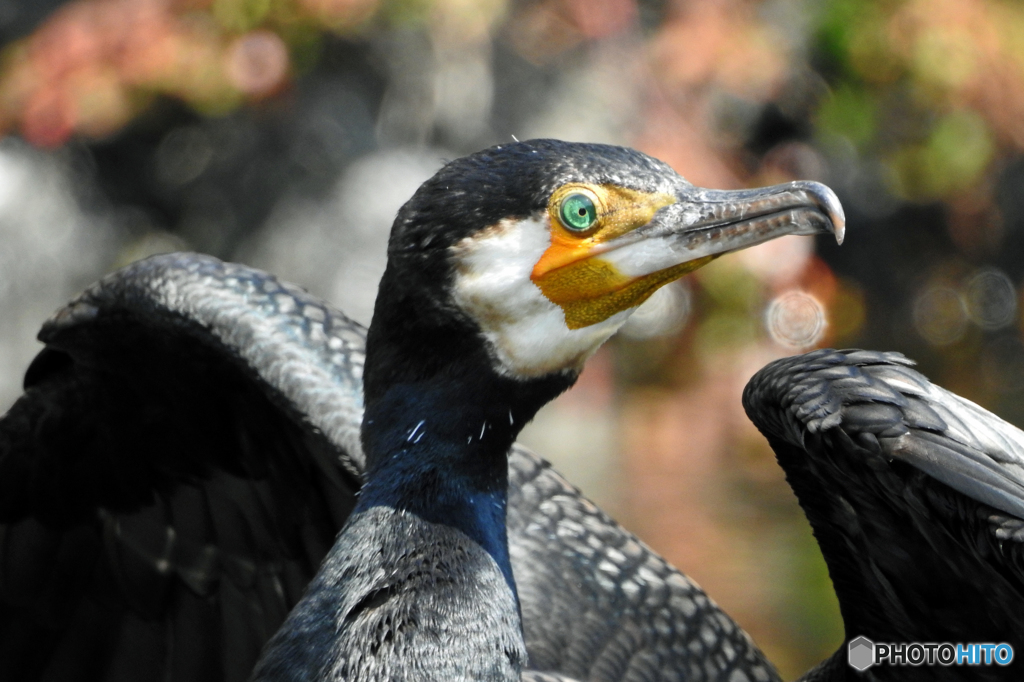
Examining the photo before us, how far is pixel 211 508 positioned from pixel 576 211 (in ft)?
4.79

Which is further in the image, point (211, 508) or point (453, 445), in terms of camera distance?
point (211, 508)

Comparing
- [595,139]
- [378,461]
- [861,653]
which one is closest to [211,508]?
[378,461]

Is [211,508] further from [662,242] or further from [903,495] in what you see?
[903,495]

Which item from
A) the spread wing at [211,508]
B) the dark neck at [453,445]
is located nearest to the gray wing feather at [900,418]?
the dark neck at [453,445]

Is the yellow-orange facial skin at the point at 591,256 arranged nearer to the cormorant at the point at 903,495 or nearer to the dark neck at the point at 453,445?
the dark neck at the point at 453,445

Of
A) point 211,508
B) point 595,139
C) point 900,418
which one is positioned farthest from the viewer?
point 595,139

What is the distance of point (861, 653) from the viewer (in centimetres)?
204

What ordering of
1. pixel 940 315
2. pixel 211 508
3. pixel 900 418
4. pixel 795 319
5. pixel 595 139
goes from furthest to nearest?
pixel 940 315, pixel 795 319, pixel 595 139, pixel 211 508, pixel 900 418

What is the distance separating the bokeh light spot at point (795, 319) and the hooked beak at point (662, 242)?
A: 6390 mm

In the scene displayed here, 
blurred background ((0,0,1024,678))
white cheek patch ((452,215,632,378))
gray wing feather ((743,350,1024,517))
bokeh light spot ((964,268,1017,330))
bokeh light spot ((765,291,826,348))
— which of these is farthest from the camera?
bokeh light spot ((964,268,1017,330))

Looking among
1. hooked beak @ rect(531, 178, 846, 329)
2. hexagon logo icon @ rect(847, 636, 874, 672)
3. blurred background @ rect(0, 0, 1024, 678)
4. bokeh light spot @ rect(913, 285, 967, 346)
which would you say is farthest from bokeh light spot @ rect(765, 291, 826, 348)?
hooked beak @ rect(531, 178, 846, 329)

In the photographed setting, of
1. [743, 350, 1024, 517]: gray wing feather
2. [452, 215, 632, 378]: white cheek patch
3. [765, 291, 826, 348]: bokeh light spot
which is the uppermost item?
[765, 291, 826, 348]: bokeh light spot

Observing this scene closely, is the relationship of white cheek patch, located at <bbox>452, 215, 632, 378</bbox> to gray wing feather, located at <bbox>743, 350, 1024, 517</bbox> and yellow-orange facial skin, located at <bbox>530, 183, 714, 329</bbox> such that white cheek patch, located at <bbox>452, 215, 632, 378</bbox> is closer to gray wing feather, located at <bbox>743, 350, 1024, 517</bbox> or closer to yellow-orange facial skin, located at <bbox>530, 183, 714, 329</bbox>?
yellow-orange facial skin, located at <bbox>530, 183, 714, 329</bbox>

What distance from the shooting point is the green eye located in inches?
66.7
